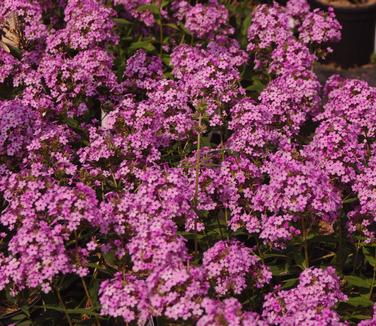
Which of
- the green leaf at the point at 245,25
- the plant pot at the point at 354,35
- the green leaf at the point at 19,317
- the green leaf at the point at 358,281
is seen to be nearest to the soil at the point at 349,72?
the plant pot at the point at 354,35

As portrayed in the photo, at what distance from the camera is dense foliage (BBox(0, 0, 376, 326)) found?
13.2 feet

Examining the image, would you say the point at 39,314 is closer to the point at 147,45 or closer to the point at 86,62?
the point at 86,62

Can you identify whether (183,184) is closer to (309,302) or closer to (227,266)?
(227,266)

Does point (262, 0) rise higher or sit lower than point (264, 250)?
higher

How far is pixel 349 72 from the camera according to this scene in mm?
9531

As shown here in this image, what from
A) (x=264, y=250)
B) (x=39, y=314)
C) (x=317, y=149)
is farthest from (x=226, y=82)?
(x=39, y=314)

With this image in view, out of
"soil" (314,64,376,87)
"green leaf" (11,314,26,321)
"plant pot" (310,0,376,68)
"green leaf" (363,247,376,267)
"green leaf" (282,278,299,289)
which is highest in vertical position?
"plant pot" (310,0,376,68)

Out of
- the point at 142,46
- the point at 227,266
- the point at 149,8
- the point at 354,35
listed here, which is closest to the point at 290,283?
the point at 227,266

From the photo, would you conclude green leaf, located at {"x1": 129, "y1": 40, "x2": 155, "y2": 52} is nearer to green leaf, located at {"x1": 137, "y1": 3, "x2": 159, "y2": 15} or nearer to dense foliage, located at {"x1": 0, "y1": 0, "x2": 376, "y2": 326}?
green leaf, located at {"x1": 137, "y1": 3, "x2": 159, "y2": 15}

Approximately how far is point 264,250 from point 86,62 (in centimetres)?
221

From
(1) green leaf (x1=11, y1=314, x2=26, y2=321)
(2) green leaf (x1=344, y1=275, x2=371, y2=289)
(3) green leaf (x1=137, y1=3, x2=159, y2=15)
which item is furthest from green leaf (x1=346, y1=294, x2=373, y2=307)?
(3) green leaf (x1=137, y1=3, x2=159, y2=15)

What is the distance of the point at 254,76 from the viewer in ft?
23.9

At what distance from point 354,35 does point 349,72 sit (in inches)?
20.3

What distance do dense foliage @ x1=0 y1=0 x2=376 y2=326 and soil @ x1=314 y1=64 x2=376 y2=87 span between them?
233 cm
